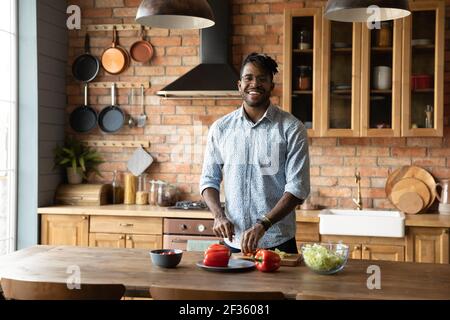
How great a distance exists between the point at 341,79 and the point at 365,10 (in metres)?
1.67

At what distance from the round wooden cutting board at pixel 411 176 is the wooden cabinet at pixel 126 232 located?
1.78 meters

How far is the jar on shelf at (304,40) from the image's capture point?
4.93 m

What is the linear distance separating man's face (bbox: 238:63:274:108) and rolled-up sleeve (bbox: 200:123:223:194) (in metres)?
0.29

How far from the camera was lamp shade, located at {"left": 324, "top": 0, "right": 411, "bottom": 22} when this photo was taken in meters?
2.84

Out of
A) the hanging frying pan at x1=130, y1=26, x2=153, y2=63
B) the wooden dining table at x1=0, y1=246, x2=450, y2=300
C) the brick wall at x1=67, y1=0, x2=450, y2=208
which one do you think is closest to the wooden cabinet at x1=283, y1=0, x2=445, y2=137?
the brick wall at x1=67, y1=0, x2=450, y2=208

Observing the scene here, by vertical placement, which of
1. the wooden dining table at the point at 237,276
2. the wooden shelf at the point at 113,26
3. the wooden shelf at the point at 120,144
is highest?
the wooden shelf at the point at 113,26

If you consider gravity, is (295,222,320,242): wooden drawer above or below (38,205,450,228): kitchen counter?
below

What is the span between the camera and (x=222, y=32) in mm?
5168

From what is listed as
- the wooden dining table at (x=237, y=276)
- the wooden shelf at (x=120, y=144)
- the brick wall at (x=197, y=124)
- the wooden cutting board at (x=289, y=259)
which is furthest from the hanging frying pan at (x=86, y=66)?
the wooden cutting board at (x=289, y=259)

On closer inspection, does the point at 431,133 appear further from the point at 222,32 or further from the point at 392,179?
the point at 222,32

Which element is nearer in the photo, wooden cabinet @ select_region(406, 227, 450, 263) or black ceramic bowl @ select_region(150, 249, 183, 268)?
black ceramic bowl @ select_region(150, 249, 183, 268)

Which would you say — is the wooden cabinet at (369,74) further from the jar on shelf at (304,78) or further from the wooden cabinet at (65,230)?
the wooden cabinet at (65,230)

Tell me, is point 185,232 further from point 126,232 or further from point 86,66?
point 86,66

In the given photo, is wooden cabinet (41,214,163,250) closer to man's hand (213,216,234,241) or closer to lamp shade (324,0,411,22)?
man's hand (213,216,234,241)
